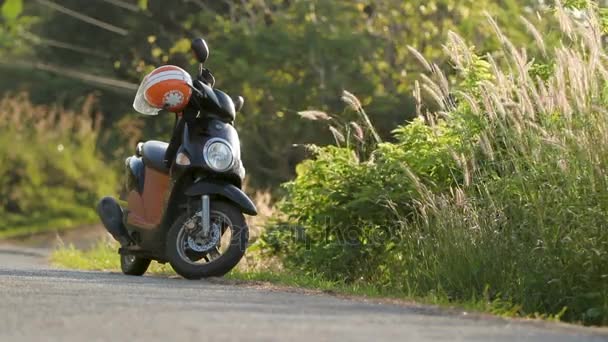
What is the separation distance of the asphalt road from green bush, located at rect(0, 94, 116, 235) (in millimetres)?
15232

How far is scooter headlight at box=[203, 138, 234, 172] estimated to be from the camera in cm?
1267

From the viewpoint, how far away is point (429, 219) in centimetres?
1202

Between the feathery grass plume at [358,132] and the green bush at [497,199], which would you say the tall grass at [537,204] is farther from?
the feathery grass plume at [358,132]

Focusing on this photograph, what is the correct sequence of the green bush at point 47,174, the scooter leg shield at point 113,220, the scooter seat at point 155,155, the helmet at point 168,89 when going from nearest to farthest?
the helmet at point 168,89 → the scooter seat at point 155,155 → the scooter leg shield at point 113,220 → the green bush at point 47,174

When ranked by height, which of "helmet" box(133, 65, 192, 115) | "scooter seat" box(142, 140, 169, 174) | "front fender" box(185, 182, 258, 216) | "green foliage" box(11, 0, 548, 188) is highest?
"green foliage" box(11, 0, 548, 188)

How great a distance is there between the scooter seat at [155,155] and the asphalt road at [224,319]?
254 cm

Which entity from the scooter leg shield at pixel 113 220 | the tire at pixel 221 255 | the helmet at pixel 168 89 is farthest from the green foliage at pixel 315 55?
the tire at pixel 221 255

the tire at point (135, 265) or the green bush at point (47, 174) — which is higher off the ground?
the green bush at point (47, 174)

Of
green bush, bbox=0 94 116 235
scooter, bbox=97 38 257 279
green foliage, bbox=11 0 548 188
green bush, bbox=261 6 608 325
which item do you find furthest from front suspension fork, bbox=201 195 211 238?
green bush, bbox=0 94 116 235

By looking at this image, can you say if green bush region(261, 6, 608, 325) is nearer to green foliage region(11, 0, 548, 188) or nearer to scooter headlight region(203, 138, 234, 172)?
scooter headlight region(203, 138, 234, 172)

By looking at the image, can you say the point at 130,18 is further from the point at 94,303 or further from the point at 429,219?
the point at 94,303

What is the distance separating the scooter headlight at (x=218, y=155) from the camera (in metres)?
12.7

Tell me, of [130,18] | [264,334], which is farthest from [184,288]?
[130,18]

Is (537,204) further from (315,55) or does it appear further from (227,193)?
(315,55)
